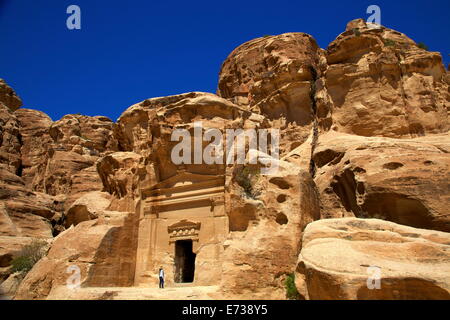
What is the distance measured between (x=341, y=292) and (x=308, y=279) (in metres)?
1.25

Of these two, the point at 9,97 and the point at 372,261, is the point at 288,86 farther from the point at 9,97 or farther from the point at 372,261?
the point at 9,97

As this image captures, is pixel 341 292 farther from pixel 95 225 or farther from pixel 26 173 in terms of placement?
pixel 26 173

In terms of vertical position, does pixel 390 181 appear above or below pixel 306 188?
above

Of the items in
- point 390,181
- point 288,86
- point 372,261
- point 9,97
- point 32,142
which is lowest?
point 372,261

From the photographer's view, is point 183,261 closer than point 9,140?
Yes

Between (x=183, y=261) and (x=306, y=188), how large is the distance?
7935mm

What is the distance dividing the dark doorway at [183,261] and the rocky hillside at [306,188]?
6.39 feet

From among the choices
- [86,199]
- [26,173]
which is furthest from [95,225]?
[26,173]

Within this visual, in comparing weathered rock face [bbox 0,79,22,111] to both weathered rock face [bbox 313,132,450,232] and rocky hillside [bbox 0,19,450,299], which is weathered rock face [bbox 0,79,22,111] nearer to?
rocky hillside [bbox 0,19,450,299]

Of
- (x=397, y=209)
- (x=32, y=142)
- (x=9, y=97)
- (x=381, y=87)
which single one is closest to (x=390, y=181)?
(x=397, y=209)

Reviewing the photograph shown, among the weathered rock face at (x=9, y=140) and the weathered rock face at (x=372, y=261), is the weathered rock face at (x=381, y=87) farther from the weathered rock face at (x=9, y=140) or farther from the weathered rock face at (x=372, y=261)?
the weathered rock face at (x=9, y=140)

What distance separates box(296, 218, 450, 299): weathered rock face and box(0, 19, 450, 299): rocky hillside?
0.03 meters

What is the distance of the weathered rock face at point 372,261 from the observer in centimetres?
728

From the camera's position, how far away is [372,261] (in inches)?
317
